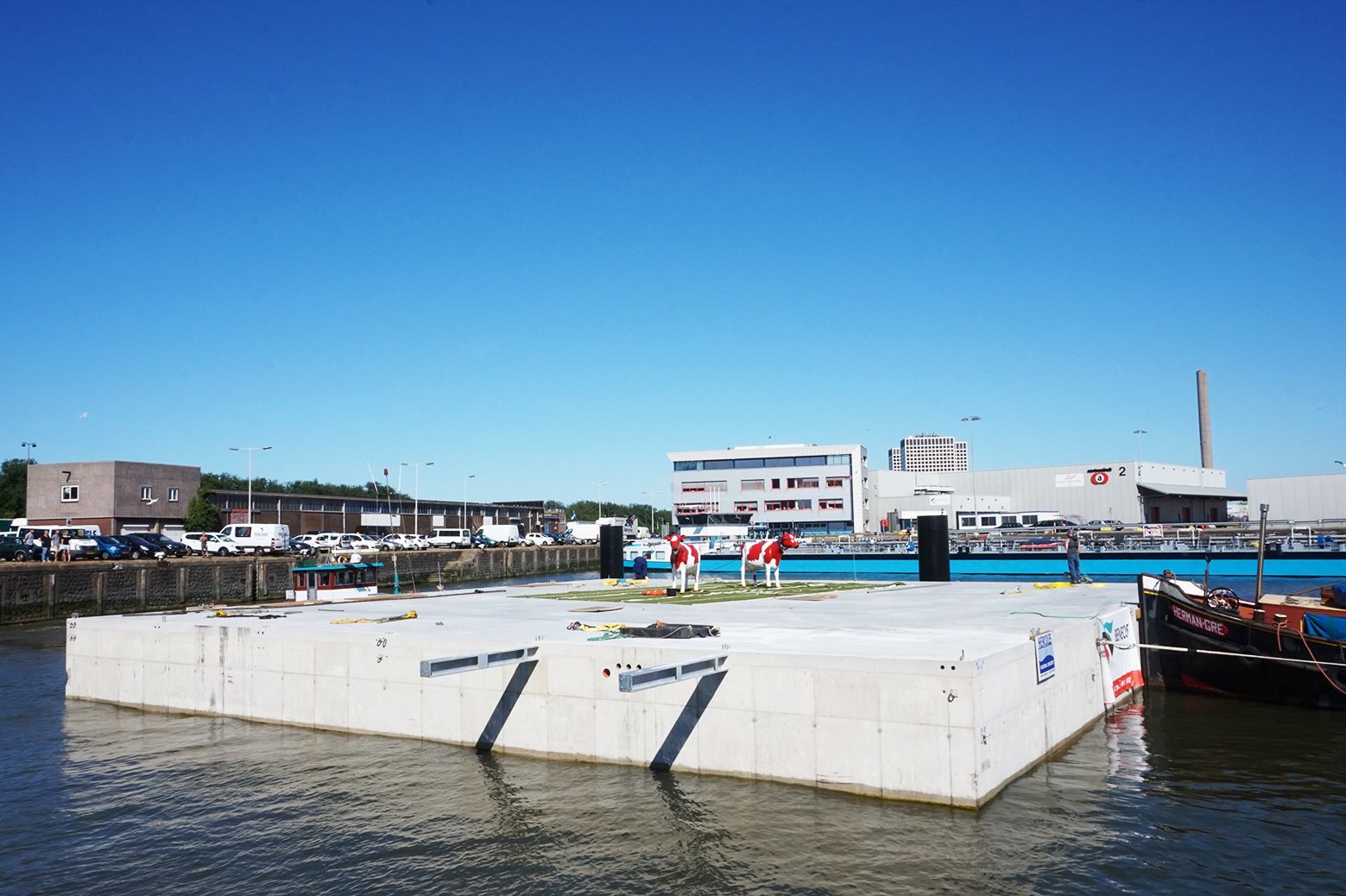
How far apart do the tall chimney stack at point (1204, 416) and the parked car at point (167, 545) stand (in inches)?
4372

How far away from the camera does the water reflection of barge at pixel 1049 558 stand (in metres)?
57.4

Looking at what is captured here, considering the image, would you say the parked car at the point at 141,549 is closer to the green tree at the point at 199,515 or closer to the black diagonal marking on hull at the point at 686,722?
the green tree at the point at 199,515

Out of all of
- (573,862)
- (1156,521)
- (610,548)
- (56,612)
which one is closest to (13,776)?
(573,862)

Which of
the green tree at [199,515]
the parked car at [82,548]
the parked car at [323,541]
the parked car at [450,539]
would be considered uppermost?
the green tree at [199,515]

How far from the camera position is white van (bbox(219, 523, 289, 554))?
231 ft

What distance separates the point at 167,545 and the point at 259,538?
6.67 metres

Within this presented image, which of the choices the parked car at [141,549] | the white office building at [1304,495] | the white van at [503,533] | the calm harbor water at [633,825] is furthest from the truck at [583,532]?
the calm harbor water at [633,825]

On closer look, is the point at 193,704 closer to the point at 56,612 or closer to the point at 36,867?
the point at 36,867

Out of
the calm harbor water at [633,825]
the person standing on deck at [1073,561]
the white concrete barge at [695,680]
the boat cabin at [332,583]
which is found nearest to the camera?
the calm harbor water at [633,825]

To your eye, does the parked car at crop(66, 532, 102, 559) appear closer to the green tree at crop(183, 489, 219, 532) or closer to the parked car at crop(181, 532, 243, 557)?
the parked car at crop(181, 532, 243, 557)

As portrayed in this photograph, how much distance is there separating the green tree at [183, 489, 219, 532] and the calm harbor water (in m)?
72.3

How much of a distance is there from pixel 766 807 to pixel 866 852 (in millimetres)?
2056

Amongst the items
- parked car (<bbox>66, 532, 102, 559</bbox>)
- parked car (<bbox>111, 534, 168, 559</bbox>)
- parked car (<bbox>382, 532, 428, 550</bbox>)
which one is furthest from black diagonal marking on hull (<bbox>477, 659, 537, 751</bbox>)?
parked car (<bbox>382, 532, 428, 550</bbox>)

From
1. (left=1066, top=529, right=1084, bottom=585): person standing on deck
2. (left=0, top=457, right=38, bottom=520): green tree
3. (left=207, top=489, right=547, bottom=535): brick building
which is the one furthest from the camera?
(left=0, top=457, right=38, bottom=520): green tree
